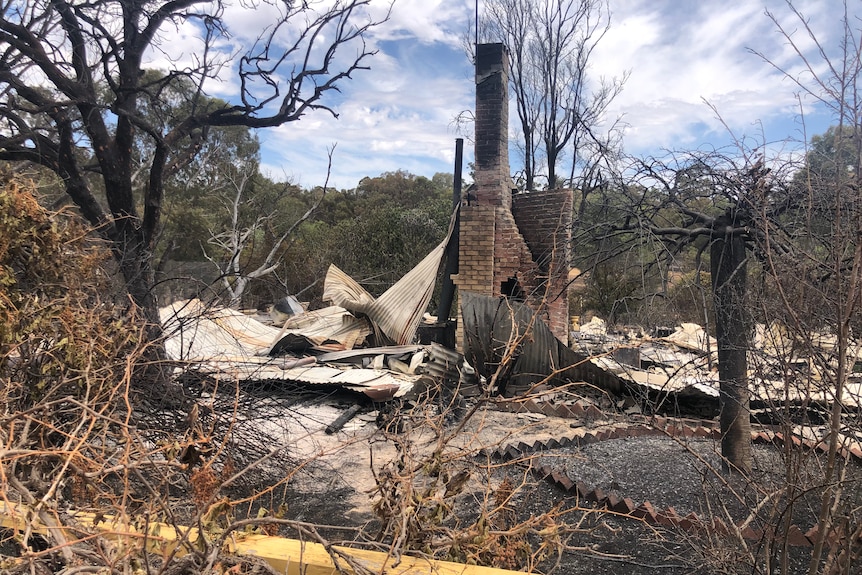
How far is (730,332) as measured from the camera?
4148 mm

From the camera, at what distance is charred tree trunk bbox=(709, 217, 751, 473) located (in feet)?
13.2

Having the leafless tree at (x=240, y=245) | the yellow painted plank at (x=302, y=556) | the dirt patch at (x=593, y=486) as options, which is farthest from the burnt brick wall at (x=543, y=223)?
the yellow painted plank at (x=302, y=556)

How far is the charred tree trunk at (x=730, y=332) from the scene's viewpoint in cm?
402

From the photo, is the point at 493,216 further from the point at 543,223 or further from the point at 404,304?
the point at 404,304

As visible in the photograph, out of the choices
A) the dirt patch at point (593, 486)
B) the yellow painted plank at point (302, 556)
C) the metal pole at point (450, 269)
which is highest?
the metal pole at point (450, 269)

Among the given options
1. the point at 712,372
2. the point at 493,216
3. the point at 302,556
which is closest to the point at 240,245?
the point at 493,216

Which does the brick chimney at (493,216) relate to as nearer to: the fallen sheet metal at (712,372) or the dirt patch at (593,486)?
the fallen sheet metal at (712,372)

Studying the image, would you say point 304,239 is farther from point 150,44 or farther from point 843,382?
point 843,382

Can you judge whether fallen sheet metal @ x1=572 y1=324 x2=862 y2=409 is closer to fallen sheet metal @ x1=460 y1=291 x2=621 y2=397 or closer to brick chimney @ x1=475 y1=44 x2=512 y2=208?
fallen sheet metal @ x1=460 y1=291 x2=621 y2=397

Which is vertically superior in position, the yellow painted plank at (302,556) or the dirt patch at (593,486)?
the yellow painted plank at (302,556)

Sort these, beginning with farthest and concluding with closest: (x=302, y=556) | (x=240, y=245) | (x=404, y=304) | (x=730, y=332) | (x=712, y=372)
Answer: (x=240, y=245) < (x=404, y=304) < (x=712, y=372) < (x=730, y=332) < (x=302, y=556)

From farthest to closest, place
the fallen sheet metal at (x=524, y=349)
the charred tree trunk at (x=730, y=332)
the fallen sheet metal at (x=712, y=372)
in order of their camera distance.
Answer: the fallen sheet metal at (x=524, y=349), the charred tree trunk at (x=730, y=332), the fallen sheet metal at (x=712, y=372)

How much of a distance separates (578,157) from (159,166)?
17.5 meters

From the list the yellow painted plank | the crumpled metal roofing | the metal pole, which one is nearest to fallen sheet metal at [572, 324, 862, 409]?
the yellow painted plank
